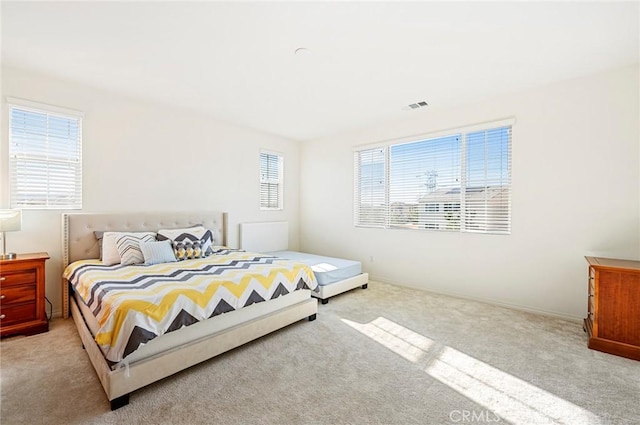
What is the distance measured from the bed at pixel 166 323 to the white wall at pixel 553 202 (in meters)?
2.20

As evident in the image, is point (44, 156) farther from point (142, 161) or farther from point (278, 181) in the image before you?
point (278, 181)

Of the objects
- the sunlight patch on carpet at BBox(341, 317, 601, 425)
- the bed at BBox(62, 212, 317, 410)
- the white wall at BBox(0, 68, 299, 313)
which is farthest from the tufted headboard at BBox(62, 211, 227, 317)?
the sunlight patch on carpet at BBox(341, 317, 601, 425)

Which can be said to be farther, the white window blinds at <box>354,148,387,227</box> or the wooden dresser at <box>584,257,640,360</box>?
the white window blinds at <box>354,148,387,227</box>

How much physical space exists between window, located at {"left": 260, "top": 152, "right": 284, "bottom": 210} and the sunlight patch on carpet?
134 inches

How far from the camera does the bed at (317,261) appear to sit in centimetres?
378

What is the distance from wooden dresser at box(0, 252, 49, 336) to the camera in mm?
2684

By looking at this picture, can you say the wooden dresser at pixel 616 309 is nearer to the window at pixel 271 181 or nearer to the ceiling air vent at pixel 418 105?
the ceiling air vent at pixel 418 105

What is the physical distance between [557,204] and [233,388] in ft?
12.5

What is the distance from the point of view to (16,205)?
3.04 meters

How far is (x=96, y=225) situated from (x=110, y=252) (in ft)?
1.76

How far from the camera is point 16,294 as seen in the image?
274cm

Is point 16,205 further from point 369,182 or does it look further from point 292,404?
point 369,182

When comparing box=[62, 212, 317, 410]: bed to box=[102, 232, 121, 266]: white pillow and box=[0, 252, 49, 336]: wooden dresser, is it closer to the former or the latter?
box=[102, 232, 121, 266]: white pillow

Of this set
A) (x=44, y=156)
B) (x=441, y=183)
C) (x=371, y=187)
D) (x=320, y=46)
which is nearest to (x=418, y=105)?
(x=441, y=183)
